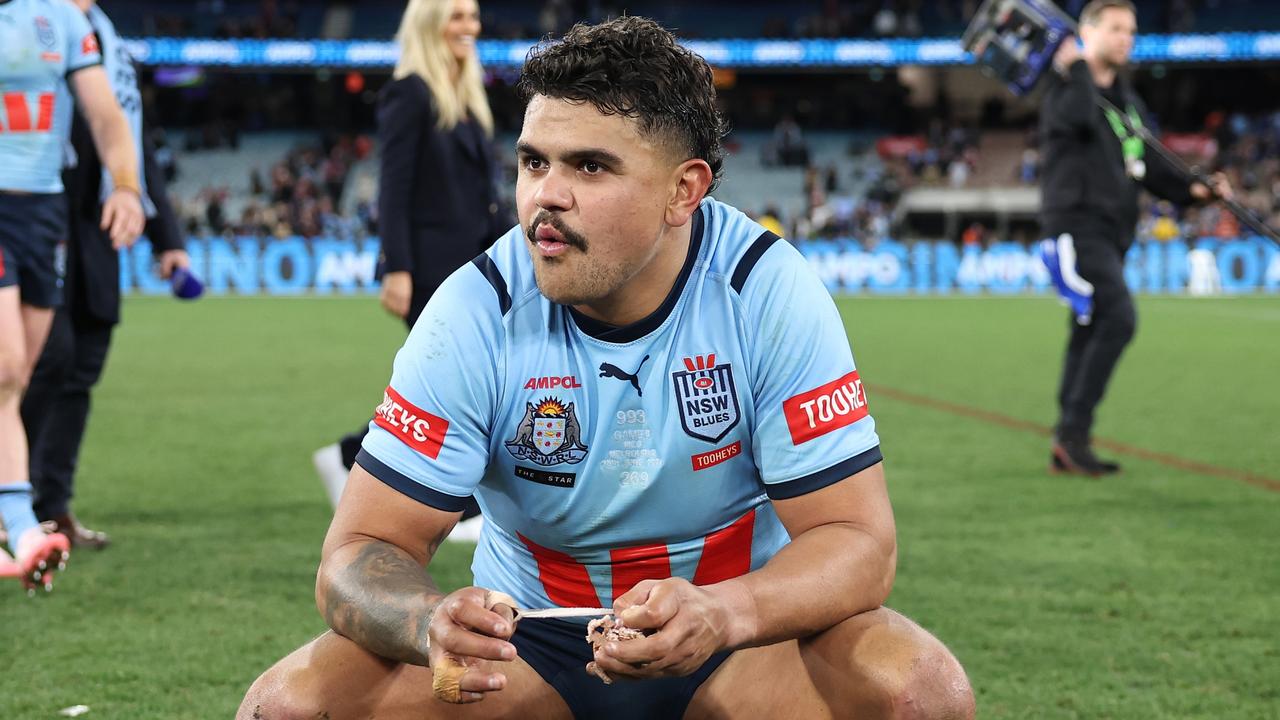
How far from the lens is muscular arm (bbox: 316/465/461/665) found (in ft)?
7.68

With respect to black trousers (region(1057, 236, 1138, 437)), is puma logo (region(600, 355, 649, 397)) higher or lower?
higher

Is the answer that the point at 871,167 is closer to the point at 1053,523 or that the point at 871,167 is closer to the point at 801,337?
the point at 1053,523

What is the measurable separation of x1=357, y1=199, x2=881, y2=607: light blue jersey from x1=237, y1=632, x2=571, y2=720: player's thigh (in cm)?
28

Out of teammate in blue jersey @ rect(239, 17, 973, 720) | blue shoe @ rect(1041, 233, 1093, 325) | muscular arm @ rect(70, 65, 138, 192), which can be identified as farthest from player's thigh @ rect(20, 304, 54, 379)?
blue shoe @ rect(1041, 233, 1093, 325)

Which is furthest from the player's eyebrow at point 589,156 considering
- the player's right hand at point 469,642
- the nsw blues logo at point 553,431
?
the player's right hand at point 469,642

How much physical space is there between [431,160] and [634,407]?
10.2ft

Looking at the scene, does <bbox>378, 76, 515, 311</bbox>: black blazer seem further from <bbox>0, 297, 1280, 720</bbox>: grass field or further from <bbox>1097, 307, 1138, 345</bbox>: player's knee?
<bbox>1097, 307, 1138, 345</bbox>: player's knee

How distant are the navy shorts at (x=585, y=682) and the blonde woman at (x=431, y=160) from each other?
276 cm

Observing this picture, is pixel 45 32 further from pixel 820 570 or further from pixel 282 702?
pixel 820 570

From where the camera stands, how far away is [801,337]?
2.61 m

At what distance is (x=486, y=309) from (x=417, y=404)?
0.22m

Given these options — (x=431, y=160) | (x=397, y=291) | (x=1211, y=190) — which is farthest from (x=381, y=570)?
(x=1211, y=190)

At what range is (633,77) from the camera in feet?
7.99

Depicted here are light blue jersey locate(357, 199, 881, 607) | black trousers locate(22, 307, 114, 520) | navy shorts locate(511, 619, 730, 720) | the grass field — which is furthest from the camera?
black trousers locate(22, 307, 114, 520)
